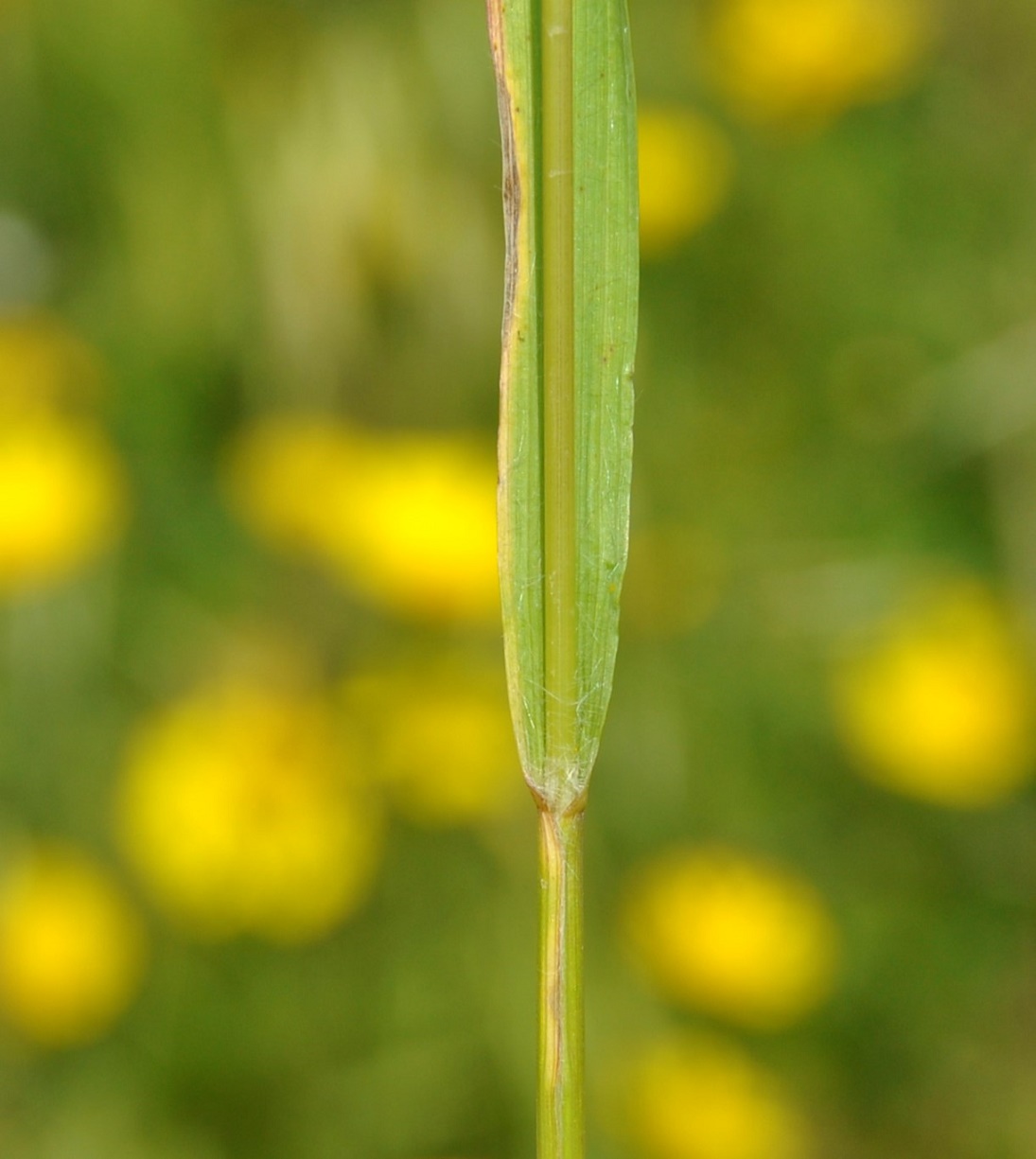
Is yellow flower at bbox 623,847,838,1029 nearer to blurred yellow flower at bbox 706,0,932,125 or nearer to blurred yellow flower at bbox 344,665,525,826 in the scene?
blurred yellow flower at bbox 344,665,525,826

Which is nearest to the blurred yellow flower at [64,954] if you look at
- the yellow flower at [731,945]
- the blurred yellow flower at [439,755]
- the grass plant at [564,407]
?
the blurred yellow flower at [439,755]

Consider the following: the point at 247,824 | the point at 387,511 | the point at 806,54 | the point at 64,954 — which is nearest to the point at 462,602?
the point at 387,511

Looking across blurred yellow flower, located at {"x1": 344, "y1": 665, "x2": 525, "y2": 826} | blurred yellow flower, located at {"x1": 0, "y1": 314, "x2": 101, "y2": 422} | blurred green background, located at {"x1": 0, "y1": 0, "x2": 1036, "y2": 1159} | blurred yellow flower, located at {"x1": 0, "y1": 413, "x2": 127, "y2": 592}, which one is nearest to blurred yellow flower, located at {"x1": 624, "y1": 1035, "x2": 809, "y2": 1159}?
blurred green background, located at {"x1": 0, "y1": 0, "x2": 1036, "y2": 1159}

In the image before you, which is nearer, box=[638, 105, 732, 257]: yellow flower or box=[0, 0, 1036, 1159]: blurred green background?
box=[0, 0, 1036, 1159]: blurred green background

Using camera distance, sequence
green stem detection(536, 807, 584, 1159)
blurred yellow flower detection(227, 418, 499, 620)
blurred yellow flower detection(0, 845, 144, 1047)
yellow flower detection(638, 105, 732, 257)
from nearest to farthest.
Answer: green stem detection(536, 807, 584, 1159) → blurred yellow flower detection(0, 845, 144, 1047) → blurred yellow flower detection(227, 418, 499, 620) → yellow flower detection(638, 105, 732, 257)

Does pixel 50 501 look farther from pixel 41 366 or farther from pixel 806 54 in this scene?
pixel 806 54

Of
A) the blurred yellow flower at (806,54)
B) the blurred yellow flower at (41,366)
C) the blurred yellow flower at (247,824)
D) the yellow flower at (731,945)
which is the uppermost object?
the blurred yellow flower at (806,54)

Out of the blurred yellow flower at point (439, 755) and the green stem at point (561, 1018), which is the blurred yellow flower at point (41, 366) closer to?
the blurred yellow flower at point (439, 755)
